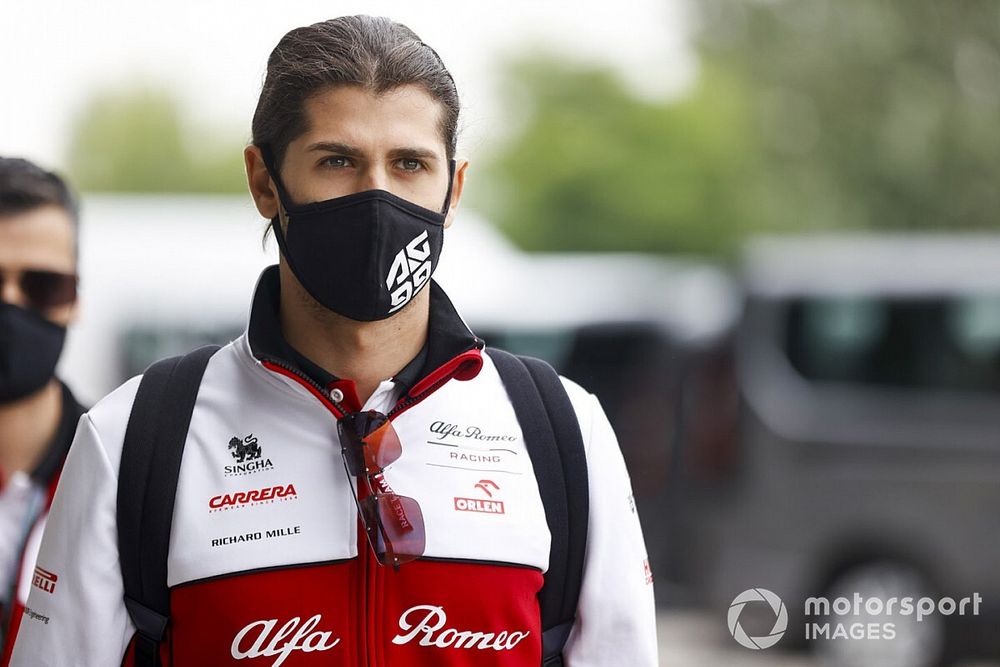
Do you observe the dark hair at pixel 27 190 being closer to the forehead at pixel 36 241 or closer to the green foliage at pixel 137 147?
the forehead at pixel 36 241

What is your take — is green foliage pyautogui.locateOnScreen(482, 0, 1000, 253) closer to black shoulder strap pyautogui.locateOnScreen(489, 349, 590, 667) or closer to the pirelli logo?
black shoulder strap pyautogui.locateOnScreen(489, 349, 590, 667)

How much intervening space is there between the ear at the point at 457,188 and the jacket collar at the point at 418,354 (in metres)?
0.15

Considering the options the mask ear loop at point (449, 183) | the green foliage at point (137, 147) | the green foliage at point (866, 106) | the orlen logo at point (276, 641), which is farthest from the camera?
the green foliage at point (137, 147)

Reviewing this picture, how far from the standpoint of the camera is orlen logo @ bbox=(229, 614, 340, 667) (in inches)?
85.1

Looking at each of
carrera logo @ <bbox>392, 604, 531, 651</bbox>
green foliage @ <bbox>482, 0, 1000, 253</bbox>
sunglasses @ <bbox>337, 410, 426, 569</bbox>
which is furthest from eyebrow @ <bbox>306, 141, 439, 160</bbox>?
green foliage @ <bbox>482, 0, 1000, 253</bbox>

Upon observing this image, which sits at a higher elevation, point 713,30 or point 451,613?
point 713,30

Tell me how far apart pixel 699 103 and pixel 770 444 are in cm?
3229

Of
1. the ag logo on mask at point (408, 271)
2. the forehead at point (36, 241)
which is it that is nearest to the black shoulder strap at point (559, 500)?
the ag logo on mask at point (408, 271)

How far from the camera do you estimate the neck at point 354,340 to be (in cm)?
235

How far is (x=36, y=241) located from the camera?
322 centimetres

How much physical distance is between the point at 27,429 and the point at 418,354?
3.92 feet

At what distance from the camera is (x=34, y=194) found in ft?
10.8

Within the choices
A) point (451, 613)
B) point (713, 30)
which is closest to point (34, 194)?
point (451, 613)

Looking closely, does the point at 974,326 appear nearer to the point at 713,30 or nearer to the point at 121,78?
the point at 713,30
